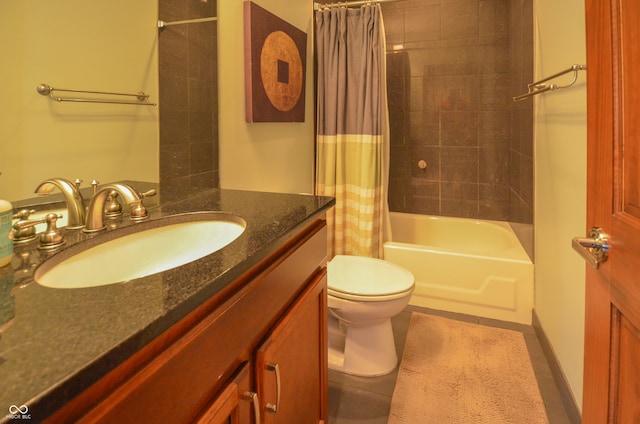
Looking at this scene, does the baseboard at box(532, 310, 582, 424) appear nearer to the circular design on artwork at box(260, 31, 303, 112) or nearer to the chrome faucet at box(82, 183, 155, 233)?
the chrome faucet at box(82, 183, 155, 233)

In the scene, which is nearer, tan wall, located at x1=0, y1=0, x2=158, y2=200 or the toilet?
tan wall, located at x1=0, y1=0, x2=158, y2=200

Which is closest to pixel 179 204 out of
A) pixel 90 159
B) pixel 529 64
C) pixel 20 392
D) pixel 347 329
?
pixel 90 159

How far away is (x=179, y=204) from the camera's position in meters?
1.24

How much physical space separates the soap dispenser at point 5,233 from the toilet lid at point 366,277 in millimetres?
1251

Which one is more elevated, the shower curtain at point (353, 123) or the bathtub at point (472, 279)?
the shower curtain at point (353, 123)

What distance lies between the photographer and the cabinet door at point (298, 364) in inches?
34.2

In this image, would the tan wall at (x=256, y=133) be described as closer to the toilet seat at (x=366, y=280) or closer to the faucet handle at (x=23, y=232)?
the toilet seat at (x=366, y=280)

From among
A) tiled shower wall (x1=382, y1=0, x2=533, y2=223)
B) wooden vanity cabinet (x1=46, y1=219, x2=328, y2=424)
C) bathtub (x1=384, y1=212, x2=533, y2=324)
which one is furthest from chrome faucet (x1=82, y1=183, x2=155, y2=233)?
tiled shower wall (x1=382, y1=0, x2=533, y2=223)

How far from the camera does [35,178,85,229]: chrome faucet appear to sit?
2.90 ft

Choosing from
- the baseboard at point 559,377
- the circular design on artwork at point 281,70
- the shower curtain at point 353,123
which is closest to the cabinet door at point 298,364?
the baseboard at point 559,377

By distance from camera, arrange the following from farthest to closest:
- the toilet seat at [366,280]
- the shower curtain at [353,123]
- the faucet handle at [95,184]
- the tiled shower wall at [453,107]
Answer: the tiled shower wall at [453,107]
the shower curtain at [353,123]
the toilet seat at [366,280]
the faucet handle at [95,184]

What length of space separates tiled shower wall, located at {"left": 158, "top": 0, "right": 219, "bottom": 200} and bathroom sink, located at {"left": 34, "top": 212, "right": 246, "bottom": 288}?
0.31m

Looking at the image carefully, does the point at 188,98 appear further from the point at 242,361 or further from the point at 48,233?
the point at 242,361

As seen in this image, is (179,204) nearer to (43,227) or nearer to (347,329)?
(43,227)
